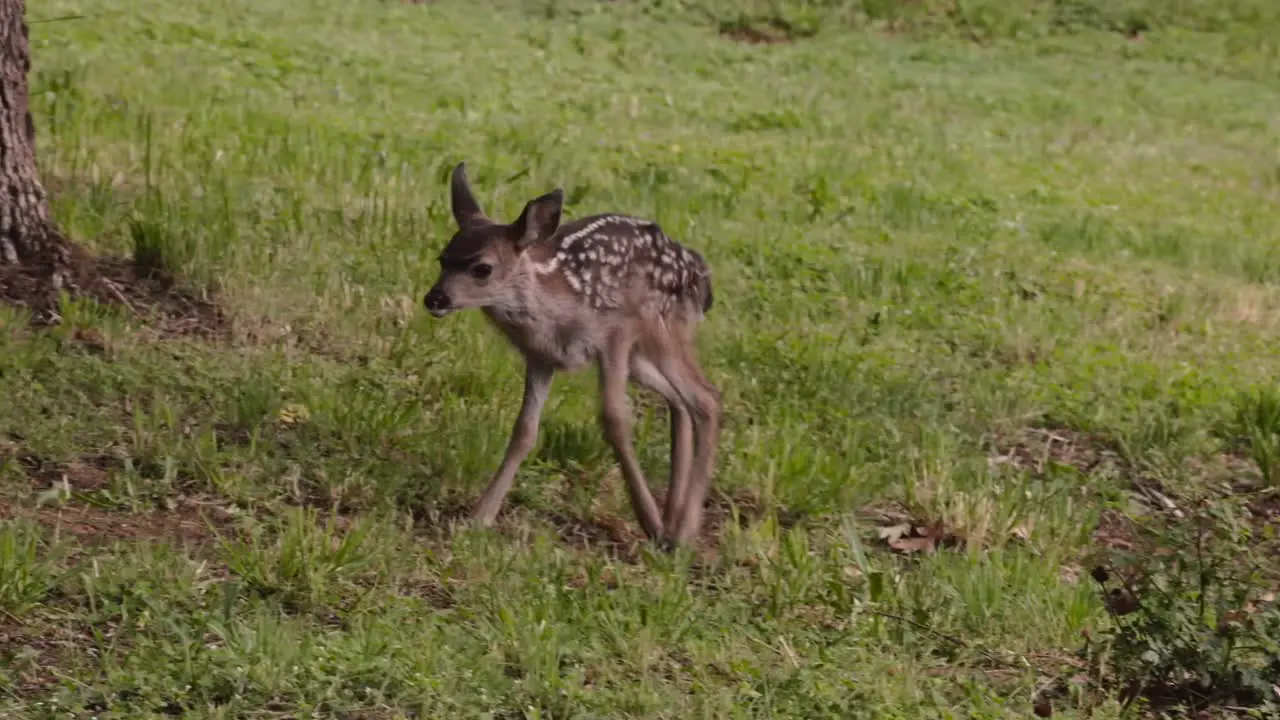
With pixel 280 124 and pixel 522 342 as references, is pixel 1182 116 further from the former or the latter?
pixel 522 342

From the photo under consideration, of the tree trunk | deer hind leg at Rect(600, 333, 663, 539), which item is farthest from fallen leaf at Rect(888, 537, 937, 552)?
the tree trunk

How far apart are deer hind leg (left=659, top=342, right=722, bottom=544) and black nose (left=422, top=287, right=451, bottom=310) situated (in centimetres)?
107

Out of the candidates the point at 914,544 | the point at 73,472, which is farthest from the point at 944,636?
the point at 73,472

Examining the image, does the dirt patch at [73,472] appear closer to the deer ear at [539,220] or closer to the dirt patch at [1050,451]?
the deer ear at [539,220]

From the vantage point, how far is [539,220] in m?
7.21

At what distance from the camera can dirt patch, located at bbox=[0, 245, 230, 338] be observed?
858 cm

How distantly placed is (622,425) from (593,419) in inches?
48.0

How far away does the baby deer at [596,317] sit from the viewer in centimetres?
717

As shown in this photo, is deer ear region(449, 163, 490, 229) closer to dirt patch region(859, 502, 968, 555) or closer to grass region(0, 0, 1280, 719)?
grass region(0, 0, 1280, 719)

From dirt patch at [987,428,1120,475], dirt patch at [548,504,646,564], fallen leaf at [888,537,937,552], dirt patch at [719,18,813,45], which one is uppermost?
fallen leaf at [888,537,937,552]

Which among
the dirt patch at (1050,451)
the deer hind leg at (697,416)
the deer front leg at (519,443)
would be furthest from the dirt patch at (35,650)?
the dirt patch at (1050,451)

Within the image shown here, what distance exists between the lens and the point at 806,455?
7945mm

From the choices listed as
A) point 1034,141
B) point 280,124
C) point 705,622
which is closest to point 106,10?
point 280,124

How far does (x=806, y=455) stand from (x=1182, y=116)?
14534 mm
